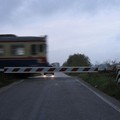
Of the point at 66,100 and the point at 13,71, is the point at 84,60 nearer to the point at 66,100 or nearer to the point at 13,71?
the point at 13,71

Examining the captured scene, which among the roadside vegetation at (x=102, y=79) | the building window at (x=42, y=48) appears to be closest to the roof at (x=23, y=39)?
the building window at (x=42, y=48)

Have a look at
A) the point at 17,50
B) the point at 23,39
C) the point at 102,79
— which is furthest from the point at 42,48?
the point at 102,79

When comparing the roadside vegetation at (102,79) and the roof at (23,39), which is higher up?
the roof at (23,39)

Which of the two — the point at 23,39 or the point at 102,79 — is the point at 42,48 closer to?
the point at 23,39

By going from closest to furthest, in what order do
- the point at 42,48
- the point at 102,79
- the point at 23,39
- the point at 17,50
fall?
the point at 102,79 < the point at 23,39 < the point at 42,48 < the point at 17,50

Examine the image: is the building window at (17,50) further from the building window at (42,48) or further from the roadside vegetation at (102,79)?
the roadside vegetation at (102,79)

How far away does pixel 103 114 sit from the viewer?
13.4m

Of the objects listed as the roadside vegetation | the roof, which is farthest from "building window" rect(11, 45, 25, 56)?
the roadside vegetation

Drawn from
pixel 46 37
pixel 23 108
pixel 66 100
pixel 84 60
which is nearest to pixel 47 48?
pixel 46 37

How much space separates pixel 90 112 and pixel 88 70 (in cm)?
2522

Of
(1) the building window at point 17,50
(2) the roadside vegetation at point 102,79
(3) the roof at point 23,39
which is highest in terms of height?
(3) the roof at point 23,39

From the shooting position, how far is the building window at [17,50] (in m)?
39.7

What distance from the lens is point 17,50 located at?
39.9 metres

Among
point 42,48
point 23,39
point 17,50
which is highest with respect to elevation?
point 23,39
